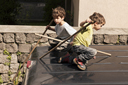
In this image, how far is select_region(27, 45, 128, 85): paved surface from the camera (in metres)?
1.81

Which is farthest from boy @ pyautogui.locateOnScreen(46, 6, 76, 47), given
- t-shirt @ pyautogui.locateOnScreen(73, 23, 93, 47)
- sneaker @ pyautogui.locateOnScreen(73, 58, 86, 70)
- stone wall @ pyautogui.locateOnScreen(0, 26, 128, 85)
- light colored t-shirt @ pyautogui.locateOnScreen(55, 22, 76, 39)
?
stone wall @ pyautogui.locateOnScreen(0, 26, 128, 85)

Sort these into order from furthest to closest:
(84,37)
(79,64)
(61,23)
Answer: (61,23)
(84,37)
(79,64)

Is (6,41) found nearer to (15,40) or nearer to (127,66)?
(15,40)

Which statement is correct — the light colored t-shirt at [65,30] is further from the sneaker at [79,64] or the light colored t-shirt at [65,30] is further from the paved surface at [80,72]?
the sneaker at [79,64]

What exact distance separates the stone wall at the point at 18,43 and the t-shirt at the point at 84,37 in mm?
1578

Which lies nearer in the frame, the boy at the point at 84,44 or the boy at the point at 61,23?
the boy at the point at 84,44

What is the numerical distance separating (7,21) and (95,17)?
5.58 meters

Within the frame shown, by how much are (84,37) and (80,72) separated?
0.51 m

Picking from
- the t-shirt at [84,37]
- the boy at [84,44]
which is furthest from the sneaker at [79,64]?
the t-shirt at [84,37]

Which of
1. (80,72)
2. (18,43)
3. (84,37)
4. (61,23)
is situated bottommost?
(80,72)

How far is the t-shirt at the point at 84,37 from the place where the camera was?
7.53 ft

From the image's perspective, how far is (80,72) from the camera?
6.73ft

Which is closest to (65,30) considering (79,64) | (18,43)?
(79,64)

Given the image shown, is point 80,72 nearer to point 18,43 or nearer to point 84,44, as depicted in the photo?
point 84,44
